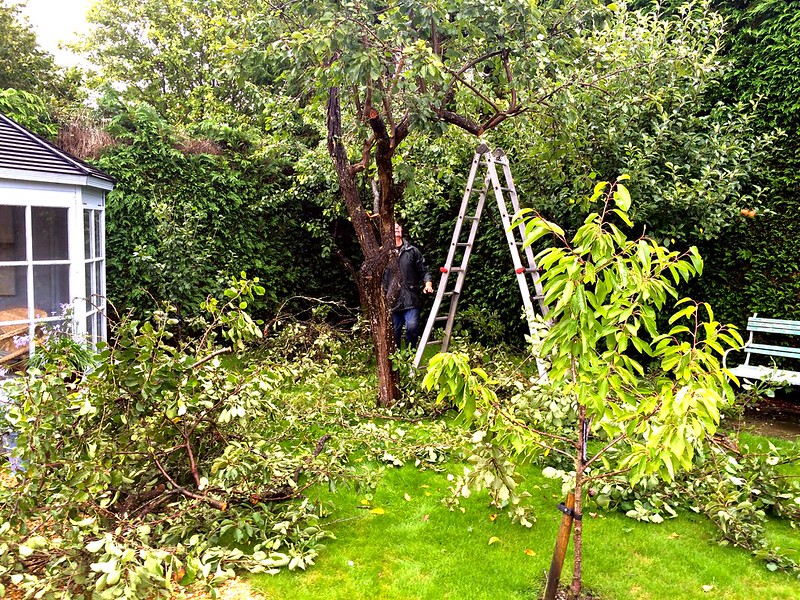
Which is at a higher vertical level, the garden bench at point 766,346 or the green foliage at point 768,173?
the green foliage at point 768,173

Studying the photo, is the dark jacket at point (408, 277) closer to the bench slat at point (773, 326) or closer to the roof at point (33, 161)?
the roof at point (33, 161)

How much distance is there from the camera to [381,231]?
5340 mm

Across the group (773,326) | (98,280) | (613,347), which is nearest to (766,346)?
(773,326)

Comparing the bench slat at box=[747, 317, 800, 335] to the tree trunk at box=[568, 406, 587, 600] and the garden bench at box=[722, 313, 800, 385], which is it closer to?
the garden bench at box=[722, 313, 800, 385]

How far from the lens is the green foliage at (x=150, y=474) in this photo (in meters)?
2.58

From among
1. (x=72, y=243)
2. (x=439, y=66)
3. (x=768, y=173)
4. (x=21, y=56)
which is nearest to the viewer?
(x=439, y=66)

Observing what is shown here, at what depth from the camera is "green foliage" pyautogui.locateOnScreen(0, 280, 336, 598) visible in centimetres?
258

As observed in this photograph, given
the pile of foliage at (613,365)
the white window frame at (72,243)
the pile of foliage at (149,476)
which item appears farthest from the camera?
the white window frame at (72,243)

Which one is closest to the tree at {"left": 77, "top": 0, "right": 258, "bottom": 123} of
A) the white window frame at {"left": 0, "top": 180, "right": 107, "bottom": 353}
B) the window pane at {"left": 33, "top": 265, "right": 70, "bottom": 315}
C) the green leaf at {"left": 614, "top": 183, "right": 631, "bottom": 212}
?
the white window frame at {"left": 0, "top": 180, "right": 107, "bottom": 353}

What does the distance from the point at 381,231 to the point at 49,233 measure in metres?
2.85

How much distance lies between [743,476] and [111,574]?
3.65m

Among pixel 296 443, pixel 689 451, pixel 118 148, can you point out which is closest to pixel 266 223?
pixel 118 148

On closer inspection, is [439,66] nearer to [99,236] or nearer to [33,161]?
[33,161]

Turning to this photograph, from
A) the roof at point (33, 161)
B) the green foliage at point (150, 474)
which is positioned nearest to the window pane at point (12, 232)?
the roof at point (33, 161)
